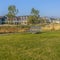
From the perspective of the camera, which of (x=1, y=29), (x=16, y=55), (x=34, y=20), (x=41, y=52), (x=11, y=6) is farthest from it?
(x=34, y=20)

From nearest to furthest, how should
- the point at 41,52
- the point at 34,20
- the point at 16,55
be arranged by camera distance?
the point at 16,55
the point at 41,52
the point at 34,20

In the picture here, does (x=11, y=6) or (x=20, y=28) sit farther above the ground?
(x=11, y=6)

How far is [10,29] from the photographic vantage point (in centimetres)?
5875

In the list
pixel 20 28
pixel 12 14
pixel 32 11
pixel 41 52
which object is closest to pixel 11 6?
pixel 12 14

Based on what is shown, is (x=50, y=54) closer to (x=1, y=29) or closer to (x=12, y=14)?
(x=1, y=29)

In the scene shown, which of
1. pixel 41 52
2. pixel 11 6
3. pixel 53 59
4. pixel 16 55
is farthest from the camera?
pixel 11 6

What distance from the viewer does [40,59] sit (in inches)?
380

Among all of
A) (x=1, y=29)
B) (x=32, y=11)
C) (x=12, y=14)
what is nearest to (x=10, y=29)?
(x=1, y=29)

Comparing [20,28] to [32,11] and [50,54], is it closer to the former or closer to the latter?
[32,11]

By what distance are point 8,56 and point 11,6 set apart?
3249 inches

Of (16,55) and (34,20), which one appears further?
(34,20)

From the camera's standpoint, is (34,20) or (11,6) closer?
(11,6)

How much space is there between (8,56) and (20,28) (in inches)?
1954

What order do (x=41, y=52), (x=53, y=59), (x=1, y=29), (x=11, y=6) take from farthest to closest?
(x=11, y=6), (x=1, y=29), (x=41, y=52), (x=53, y=59)
